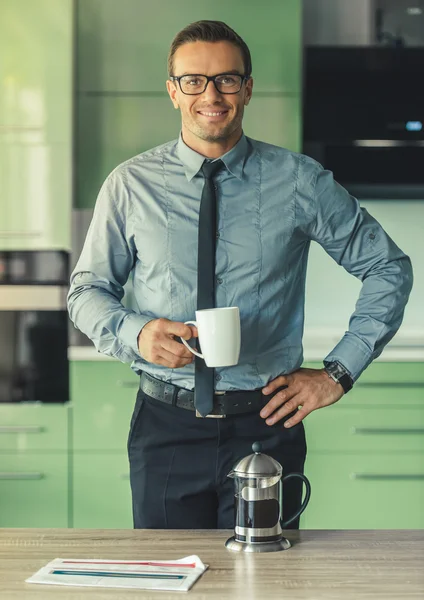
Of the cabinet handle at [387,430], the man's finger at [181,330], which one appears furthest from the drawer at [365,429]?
the man's finger at [181,330]

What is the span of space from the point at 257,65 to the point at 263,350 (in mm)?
2209

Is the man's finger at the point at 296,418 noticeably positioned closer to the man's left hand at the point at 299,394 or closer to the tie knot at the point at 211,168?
the man's left hand at the point at 299,394

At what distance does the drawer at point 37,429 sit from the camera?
3.59 metres

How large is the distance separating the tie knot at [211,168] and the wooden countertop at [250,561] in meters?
0.77

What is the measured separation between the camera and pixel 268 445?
6.09ft

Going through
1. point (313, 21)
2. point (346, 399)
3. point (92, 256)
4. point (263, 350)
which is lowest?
point (346, 399)

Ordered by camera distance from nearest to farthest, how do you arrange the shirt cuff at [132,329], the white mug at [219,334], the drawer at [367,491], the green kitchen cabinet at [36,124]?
the white mug at [219,334], the shirt cuff at [132,329], the drawer at [367,491], the green kitchen cabinet at [36,124]

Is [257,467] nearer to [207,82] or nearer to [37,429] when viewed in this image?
[207,82]

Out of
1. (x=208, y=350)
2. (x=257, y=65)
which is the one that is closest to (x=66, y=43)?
(x=257, y=65)

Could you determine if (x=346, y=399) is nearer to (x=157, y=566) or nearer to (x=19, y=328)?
(x=19, y=328)

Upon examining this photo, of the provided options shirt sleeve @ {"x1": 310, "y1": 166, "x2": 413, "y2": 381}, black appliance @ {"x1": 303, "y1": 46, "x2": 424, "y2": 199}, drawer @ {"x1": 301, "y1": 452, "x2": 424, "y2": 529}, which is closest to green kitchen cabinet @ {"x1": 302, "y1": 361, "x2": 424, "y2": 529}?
drawer @ {"x1": 301, "y1": 452, "x2": 424, "y2": 529}

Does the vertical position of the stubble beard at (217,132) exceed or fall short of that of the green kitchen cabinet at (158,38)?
it falls short

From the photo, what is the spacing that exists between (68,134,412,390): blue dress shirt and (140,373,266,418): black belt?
0.02 m

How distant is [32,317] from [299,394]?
2120 mm
